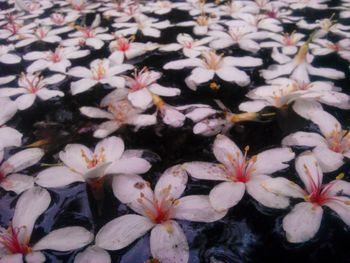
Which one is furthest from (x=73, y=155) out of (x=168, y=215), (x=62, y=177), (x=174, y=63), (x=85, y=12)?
(x=85, y=12)

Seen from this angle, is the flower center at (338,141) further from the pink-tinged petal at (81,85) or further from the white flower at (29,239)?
the pink-tinged petal at (81,85)

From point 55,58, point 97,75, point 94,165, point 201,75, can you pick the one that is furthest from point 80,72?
point 94,165

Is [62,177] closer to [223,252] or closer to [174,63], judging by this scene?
[223,252]

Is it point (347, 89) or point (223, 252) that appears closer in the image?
point (223, 252)

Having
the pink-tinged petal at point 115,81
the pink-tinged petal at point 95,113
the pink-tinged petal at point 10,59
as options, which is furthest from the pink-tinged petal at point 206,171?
the pink-tinged petal at point 10,59

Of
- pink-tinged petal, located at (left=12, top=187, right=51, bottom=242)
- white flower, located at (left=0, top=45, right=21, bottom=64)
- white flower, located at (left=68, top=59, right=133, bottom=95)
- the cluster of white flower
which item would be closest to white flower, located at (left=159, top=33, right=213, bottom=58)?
the cluster of white flower

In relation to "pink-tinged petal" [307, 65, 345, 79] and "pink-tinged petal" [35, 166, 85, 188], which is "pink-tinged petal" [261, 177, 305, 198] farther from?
"pink-tinged petal" [307, 65, 345, 79]
